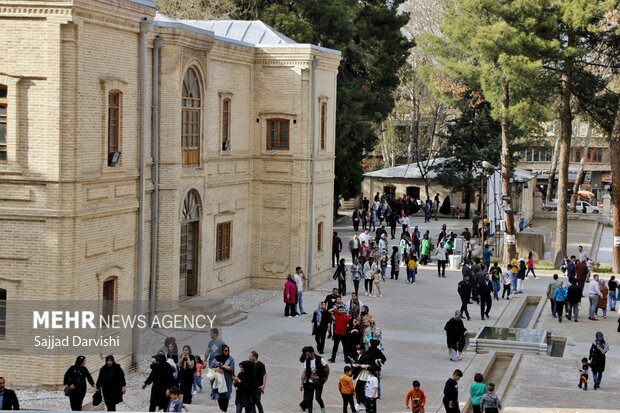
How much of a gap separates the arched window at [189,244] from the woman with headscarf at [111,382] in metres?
10.3

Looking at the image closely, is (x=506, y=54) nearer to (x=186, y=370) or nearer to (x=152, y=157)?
(x=152, y=157)

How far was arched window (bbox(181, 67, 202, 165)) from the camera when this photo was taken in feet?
93.7

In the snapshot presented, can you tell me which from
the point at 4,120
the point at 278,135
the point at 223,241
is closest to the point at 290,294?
the point at 223,241

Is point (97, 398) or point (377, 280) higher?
point (377, 280)

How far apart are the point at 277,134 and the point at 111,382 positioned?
1706 cm

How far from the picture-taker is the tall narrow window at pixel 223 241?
31750mm

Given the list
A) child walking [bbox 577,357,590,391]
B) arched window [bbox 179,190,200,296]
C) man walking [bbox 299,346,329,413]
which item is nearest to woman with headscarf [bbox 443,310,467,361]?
child walking [bbox 577,357,590,391]

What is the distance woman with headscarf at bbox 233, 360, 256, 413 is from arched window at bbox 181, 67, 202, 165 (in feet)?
35.1

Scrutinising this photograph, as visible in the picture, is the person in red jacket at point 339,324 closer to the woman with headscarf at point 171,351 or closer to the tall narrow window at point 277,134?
the woman with headscarf at point 171,351

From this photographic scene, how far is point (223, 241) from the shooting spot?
3225cm

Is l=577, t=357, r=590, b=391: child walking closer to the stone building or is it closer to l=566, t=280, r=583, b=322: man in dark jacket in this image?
l=566, t=280, r=583, b=322: man in dark jacket

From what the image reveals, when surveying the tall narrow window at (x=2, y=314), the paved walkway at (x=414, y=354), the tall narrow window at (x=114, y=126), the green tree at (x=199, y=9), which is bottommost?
the paved walkway at (x=414, y=354)

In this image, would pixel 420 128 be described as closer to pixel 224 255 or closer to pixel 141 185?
A: pixel 224 255

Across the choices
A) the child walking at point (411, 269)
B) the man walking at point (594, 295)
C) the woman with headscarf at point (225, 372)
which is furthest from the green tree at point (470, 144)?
the woman with headscarf at point (225, 372)
